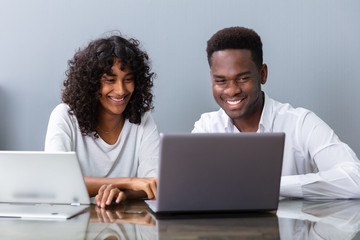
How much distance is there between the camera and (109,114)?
88.0 inches

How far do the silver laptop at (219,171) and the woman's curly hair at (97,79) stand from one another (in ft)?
3.33

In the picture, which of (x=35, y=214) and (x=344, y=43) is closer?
(x=35, y=214)

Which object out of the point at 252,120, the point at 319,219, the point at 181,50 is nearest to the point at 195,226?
the point at 319,219

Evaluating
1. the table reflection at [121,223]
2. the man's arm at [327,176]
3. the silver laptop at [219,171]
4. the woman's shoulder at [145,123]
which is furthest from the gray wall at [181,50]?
the silver laptop at [219,171]

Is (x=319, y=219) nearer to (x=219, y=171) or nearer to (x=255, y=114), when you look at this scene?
(x=219, y=171)

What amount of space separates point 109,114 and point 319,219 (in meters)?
1.32

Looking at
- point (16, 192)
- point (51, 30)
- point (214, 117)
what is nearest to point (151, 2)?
point (51, 30)

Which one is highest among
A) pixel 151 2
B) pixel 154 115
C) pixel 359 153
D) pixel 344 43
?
pixel 151 2

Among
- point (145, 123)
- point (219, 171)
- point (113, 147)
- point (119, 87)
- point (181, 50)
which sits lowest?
A: point (113, 147)

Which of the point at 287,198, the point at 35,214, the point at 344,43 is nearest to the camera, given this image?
the point at 35,214

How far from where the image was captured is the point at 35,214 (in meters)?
1.28

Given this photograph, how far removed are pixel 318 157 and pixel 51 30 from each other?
1620 millimetres

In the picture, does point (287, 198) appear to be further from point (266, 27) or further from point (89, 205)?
point (266, 27)

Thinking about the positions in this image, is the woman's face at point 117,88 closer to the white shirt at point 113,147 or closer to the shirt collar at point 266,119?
the white shirt at point 113,147
